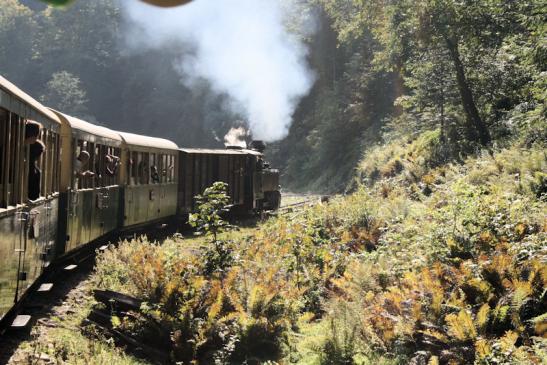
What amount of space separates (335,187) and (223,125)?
26748mm

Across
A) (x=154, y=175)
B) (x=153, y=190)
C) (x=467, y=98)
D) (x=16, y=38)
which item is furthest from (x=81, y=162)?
(x=16, y=38)

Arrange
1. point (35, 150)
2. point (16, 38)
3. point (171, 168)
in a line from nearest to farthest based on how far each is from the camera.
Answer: point (35, 150)
point (171, 168)
point (16, 38)

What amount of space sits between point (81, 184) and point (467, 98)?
14.1m

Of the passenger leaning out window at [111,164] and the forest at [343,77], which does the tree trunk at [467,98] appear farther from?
the passenger leaning out window at [111,164]

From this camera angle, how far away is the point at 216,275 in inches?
358

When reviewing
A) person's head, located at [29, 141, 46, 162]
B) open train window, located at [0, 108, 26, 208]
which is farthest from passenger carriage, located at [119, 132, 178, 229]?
open train window, located at [0, 108, 26, 208]

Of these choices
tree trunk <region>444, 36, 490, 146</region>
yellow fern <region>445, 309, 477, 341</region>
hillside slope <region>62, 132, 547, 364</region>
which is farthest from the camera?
tree trunk <region>444, 36, 490, 146</region>

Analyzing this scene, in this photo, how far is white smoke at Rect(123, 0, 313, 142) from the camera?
5225 centimetres

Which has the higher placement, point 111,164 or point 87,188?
point 111,164

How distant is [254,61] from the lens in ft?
179

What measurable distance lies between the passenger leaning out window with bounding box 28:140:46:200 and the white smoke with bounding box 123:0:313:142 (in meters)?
42.6

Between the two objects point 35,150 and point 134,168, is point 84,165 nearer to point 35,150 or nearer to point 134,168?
point 35,150

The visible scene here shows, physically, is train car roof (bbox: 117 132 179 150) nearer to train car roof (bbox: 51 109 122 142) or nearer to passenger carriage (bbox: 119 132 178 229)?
passenger carriage (bbox: 119 132 178 229)

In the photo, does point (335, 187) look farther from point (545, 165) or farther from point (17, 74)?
point (17, 74)
